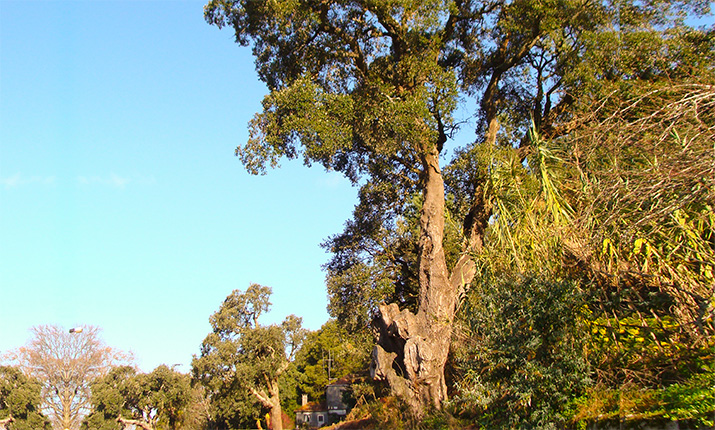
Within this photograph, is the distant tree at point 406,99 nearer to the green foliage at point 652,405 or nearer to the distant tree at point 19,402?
the green foliage at point 652,405

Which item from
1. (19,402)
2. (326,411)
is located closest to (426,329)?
(19,402)

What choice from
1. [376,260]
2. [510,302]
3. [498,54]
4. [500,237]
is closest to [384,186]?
[376,260]

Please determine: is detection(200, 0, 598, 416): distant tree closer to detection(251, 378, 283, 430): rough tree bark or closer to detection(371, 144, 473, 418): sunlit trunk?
detection(371, 144, 473, 418): sunlit trunk

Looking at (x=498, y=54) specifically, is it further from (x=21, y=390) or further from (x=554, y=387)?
(x=21, y=390)

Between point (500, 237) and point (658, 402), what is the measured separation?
11.5 ft

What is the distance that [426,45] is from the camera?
49.6ft

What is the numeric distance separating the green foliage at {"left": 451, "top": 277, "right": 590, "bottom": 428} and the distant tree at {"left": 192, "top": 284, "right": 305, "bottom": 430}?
34964mm

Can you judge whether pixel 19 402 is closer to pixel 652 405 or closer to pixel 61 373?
pixel 61 373

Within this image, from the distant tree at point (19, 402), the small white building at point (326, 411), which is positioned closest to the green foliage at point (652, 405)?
the distant tree at point (19, 402)

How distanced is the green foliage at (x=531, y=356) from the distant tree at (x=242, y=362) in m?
35.0

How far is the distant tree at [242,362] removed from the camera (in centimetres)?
4075

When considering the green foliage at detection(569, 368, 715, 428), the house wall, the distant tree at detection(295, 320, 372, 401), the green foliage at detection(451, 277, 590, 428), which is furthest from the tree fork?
the distant tree at detection(295, 320, 372, 401)

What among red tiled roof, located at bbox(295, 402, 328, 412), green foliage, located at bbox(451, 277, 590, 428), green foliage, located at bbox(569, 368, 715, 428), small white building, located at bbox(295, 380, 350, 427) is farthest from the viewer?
red tiled roof, located at bbox(295, 402, 328, 412)

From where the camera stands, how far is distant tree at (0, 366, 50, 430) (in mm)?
41438
